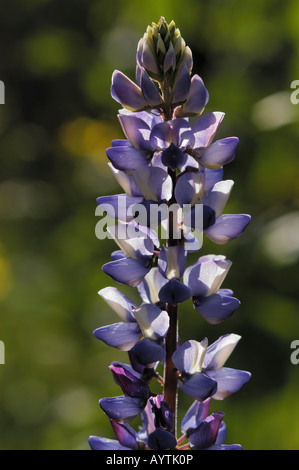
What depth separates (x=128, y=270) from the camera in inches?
29.0

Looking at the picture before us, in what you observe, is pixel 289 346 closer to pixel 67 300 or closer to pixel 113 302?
pixel 67 300

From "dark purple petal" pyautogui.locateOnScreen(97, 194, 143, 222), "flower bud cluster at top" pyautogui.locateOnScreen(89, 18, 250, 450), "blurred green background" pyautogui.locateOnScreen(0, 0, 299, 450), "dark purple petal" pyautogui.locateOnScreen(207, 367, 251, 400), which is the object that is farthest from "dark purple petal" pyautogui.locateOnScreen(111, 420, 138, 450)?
"blurred green background" pyautogui.locateOnScreen(0, 0, 299, 450)

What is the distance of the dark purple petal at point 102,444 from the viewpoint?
2.34 feet

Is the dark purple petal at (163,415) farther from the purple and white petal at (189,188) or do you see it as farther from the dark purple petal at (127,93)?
the dark purple petal at (127,93)

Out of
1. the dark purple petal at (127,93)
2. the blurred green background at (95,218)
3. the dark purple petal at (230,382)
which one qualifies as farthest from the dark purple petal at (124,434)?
the blurred green background at (95,218)

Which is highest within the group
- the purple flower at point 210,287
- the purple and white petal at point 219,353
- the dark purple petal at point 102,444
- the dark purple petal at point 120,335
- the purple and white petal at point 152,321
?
the purple flower at point 210,287

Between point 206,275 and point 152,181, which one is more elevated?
point 152,181

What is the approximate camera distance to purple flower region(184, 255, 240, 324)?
721 millimetres

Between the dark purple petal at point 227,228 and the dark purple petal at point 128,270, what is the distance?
0.08 meters

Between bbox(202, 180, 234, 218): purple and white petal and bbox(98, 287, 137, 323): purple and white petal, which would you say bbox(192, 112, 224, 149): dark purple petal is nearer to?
bbox(202, 180, 234, 218): purple and white petal

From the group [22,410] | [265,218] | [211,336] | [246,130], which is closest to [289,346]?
[211,336]

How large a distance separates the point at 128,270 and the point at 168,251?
6 centimetres

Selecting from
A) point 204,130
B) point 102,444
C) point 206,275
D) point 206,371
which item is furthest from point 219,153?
point 102,444

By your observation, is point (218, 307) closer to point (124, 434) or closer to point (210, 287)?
point (210, 287)
